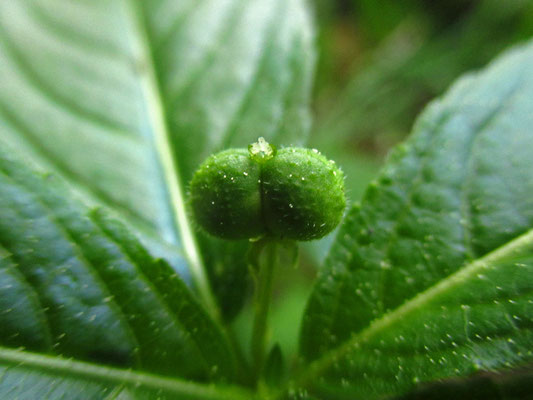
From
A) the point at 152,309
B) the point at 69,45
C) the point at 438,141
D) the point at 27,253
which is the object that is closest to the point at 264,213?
the point at 152,309

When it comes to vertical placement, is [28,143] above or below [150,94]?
below

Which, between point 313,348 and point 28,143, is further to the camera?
point 28,143

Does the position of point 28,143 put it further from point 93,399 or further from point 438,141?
point 438,141

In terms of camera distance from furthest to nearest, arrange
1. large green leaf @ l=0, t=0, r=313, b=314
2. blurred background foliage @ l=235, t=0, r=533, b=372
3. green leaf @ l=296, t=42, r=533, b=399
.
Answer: blurred background foliage @ l=235, t=0, r=533, b=372
large green leaf @ l=0, t=0, r=313, b=314
green leaf @ l=296, t=42, r=533, b=399

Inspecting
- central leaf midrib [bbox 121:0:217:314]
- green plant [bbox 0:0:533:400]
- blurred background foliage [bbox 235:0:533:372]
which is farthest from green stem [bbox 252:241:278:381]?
blurred background foliage [bbox 235:0:533:372]

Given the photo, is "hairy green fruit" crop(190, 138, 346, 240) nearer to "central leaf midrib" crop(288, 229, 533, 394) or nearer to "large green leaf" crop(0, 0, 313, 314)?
"central leaf midrib" crop(288, 229, 533, 394)

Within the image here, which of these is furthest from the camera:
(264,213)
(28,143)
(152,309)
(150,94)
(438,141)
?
(150,94)
